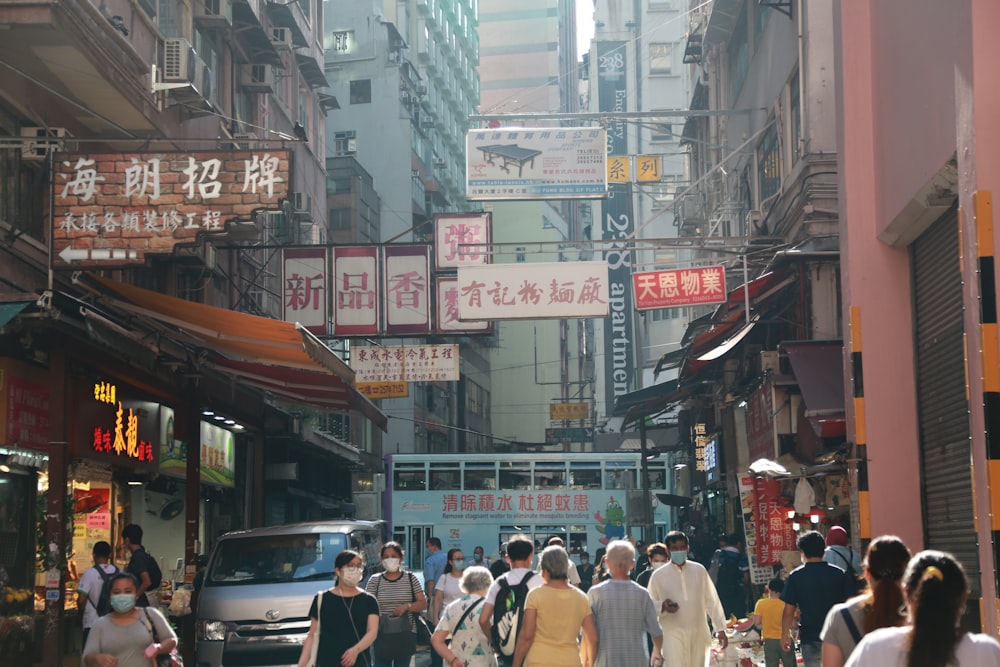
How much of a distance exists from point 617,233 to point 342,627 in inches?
2393

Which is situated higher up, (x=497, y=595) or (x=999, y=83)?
(x=999, y=83)

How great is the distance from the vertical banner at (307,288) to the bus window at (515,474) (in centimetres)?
→ 1014

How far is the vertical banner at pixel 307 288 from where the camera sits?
→ 2403cm

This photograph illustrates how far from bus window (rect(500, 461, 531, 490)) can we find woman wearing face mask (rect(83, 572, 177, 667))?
24112 millimetres

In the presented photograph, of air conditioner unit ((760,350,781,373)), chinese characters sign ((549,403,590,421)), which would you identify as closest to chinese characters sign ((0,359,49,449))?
air conditioner unit ((760,350,781,373))

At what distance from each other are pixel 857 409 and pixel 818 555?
2836mm

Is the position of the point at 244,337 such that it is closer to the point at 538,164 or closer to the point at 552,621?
the point at 552,621

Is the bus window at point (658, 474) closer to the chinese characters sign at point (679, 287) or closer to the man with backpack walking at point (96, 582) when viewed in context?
the chinese characters sign at point (679, 287)

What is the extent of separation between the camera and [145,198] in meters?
13.9


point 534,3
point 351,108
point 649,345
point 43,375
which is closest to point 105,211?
point 43,375

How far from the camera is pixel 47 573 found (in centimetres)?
1468

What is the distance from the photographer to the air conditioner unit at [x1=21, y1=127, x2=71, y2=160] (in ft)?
46.6

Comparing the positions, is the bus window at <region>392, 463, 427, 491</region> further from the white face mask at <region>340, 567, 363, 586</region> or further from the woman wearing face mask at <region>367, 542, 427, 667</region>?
the white face mask at <region>340, 567, 363, 586</region>

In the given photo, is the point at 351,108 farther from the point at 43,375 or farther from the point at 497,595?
the point at 497,595
